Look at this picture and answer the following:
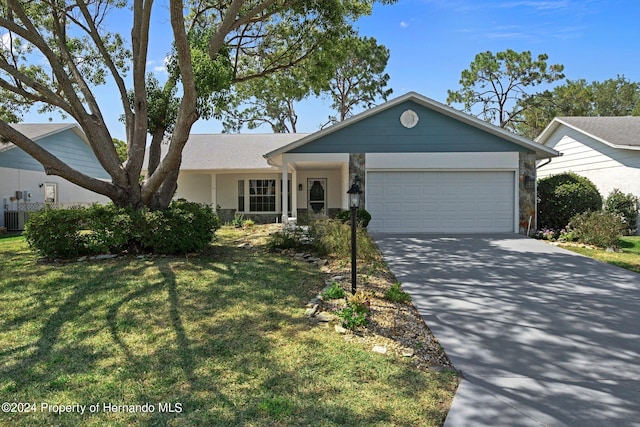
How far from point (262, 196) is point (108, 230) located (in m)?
10.9

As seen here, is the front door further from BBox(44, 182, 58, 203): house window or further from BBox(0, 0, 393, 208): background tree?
BBox(44, 182, 58, 203): house window

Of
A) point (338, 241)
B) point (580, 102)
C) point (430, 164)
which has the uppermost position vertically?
point (580, 102)

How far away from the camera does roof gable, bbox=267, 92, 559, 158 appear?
13250 mm

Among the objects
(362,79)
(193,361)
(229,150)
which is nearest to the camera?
(193,361)

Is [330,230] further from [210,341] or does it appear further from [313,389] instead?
[313,389]

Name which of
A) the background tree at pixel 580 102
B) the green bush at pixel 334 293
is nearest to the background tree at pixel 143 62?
the green bush at pixel 334 293

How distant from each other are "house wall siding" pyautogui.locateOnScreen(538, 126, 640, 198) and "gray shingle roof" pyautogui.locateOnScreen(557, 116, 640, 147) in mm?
302

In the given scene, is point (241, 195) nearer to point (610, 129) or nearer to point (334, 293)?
point (334, 293)

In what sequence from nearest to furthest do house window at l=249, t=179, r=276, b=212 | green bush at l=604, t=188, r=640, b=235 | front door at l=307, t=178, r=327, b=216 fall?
green bush at l=604, t=188, r=640, b=235, front door at l=307, t=178, r=327, b=216, house window at l=249, t=179, r=276, b=212

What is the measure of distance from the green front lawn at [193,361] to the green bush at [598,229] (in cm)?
878

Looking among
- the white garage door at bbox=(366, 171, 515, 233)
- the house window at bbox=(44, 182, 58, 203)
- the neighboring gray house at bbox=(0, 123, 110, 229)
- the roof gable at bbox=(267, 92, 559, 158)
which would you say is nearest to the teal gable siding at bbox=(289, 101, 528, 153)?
the roof gable at bbox=(267, 92, 559, 158)

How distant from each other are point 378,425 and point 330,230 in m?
6.34

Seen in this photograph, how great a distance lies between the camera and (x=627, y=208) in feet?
46.1

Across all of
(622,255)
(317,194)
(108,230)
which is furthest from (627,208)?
(108,230)
